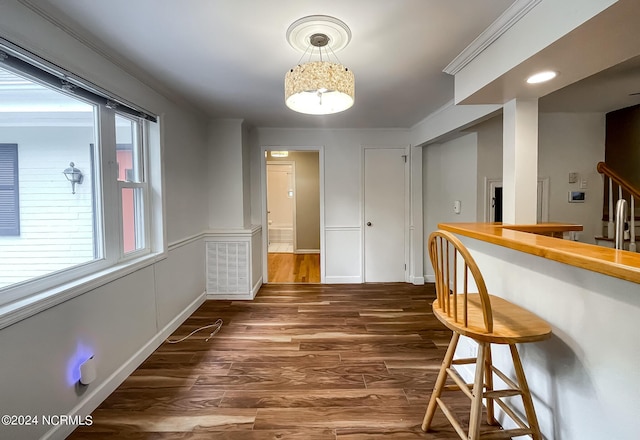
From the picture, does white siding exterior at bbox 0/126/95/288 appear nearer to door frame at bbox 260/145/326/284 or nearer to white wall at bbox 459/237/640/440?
door frame at bbox 260/145/326/284

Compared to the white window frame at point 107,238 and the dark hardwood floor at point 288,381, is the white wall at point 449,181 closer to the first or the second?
the dark hardwood floor at point 288,381

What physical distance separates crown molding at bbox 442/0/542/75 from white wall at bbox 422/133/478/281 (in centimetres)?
153

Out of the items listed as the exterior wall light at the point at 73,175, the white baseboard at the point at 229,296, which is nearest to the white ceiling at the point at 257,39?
the exterior wall light at the point at 73,175

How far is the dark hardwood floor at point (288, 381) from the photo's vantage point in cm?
152

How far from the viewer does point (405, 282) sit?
4062 millimetres

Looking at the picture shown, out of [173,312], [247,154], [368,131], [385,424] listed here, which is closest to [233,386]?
[385,424]

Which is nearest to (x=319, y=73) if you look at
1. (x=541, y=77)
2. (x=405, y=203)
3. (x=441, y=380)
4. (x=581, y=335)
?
(x=541, y=77)

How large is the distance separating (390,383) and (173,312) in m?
2.02

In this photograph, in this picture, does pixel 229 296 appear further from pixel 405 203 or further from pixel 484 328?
pixel 484 328

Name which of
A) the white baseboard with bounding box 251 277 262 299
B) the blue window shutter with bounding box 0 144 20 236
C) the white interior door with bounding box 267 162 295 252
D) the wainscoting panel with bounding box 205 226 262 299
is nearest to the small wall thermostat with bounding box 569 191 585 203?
the wainscoting panel with bounding box 205 226 262 299

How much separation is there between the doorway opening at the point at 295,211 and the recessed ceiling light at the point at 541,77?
3.92 m

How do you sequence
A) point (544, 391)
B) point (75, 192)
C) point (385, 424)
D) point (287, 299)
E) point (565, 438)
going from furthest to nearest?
point (287, 299)
point (75, 192)
point (385, 424)
point (544, 391)
point (565, 438)

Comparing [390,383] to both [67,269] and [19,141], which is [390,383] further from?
[19,141]

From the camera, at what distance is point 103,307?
69.1 inches
